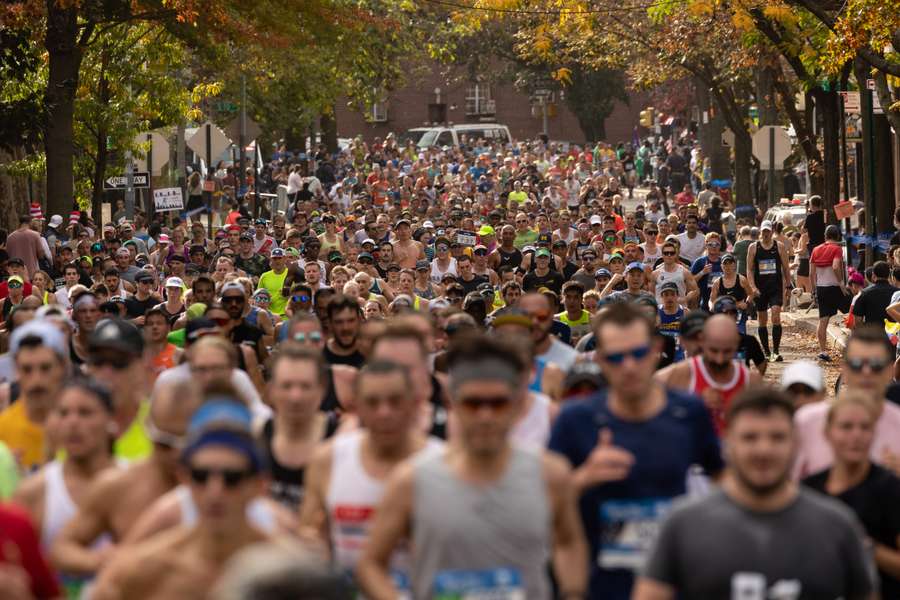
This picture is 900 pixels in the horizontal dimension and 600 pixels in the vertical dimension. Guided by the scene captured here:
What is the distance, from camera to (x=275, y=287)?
19.1m

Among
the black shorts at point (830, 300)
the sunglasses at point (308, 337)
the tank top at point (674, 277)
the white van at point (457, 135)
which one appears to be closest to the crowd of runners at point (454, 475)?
the sunglasses at point (308, 337)

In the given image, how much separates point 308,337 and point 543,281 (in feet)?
28.9

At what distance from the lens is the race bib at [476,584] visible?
5.72m

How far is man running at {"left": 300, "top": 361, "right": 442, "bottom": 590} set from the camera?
6305 mm

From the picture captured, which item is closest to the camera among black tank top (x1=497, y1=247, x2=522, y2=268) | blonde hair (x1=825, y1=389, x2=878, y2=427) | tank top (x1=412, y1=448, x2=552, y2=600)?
tank top (x1=412, y1=448, x2=552, y2=600)

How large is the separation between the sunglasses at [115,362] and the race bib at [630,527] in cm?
245

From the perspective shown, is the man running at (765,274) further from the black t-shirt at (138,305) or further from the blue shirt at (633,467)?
the blue shirt at (633,467)

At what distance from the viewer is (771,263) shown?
22.1 meters

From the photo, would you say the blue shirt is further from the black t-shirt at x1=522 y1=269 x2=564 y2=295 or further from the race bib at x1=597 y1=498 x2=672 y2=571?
the black t-shirt at x1=522 y1=269 x2=564 y2=295

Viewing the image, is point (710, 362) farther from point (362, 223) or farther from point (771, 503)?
point (362, 223)

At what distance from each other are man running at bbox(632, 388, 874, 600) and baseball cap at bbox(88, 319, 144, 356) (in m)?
3.31

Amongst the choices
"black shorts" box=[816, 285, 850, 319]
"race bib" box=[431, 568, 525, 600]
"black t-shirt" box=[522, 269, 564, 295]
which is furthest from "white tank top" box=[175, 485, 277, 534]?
"black shorts" box=[816, 285, 850, 319]

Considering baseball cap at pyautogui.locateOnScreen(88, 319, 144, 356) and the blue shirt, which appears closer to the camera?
the blue shirt

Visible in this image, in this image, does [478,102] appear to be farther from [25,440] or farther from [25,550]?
[25,550]
